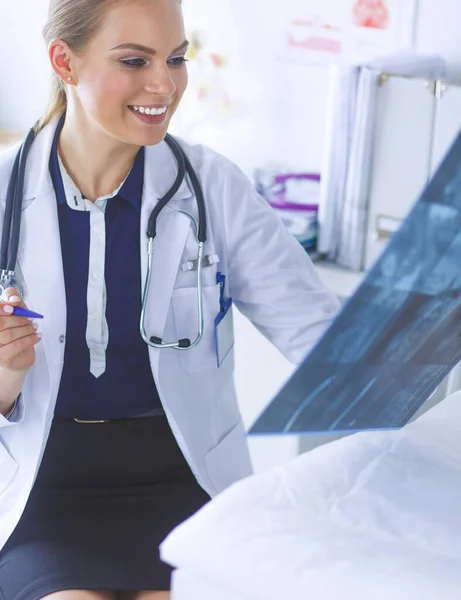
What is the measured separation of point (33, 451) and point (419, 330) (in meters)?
0.69

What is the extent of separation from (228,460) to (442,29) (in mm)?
1234

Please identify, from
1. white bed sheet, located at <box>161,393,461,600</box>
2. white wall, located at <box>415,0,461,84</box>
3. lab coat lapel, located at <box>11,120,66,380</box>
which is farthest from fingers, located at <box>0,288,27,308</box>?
white wall, located at <box>415,0,461,84</box>

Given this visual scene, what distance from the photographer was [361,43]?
2244mm

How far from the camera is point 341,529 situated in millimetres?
793

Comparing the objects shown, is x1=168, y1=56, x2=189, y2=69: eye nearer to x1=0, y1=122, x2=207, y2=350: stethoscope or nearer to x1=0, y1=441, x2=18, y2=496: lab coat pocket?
x1=0, y1=122, x2=207, y2=350: stethoscope

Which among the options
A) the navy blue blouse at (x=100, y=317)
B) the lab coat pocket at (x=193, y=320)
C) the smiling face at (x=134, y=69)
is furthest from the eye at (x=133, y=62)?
the lab coat pocket at (x=193, y=320)

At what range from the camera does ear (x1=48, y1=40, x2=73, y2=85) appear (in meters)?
1.33

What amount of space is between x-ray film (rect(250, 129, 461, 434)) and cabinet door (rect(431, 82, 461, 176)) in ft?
3.26

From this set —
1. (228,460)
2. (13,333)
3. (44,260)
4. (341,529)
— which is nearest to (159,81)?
(44,260)

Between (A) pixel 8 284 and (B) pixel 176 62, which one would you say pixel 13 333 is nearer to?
(A) pixel 8 284

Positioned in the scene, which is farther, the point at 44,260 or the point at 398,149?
the point at 398,149

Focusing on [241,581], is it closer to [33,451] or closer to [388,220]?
[33,451]

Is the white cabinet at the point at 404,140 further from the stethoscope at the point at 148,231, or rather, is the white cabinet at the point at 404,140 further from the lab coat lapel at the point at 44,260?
the lab coat lapel at the point at 44,260

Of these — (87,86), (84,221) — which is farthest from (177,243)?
(87,86)
